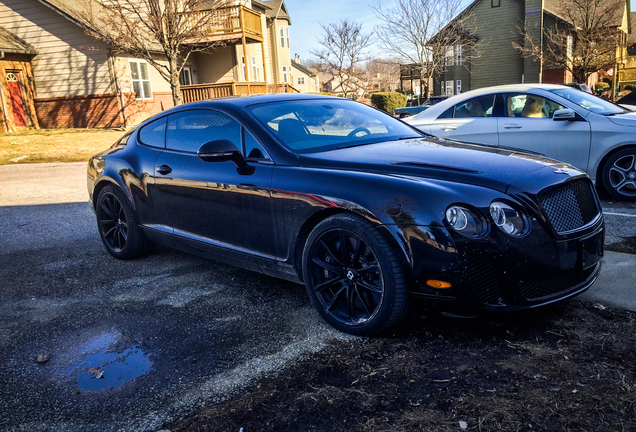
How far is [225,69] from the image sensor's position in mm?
27609

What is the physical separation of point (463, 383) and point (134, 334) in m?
2.22

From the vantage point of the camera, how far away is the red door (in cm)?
2219

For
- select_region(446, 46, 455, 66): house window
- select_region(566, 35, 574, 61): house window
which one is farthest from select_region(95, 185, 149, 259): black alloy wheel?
select_region(566, 35, 574, 61): house window

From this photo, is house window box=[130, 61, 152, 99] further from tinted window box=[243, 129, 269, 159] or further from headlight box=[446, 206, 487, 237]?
headlight box=[446, 206, 487, 237]

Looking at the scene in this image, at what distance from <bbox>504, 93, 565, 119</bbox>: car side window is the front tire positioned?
0.99 metres

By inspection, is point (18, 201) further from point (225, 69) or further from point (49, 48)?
point (225, 69)

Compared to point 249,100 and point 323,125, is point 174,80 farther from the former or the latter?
point 323,125

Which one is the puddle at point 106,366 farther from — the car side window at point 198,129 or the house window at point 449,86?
the house window at point 449,86

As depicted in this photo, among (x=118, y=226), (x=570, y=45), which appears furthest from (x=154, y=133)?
(x=570, y=45)

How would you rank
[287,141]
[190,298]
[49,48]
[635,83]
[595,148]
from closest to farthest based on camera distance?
[287,141]
[190,298]
[595,148]
[49,48]
[635,83]

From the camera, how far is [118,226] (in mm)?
5406

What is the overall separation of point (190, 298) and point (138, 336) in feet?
2.30

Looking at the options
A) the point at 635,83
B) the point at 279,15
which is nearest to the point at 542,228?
the point at 279,15

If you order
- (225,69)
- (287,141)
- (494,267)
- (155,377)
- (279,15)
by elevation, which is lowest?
(155,377)
